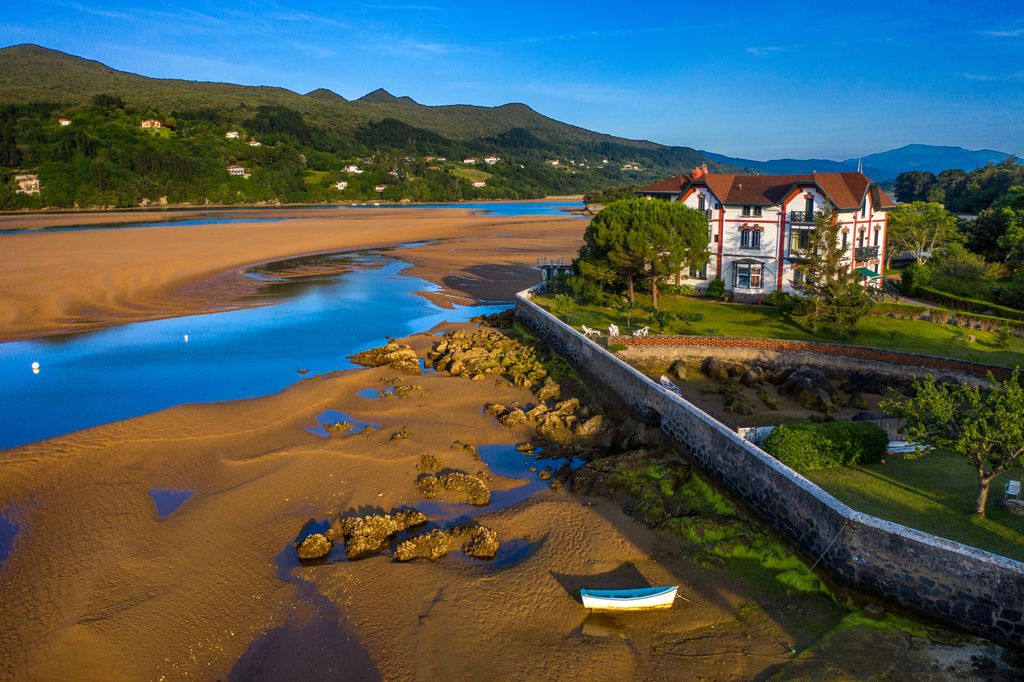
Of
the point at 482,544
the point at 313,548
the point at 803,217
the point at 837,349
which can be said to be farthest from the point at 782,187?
the point at 313,548

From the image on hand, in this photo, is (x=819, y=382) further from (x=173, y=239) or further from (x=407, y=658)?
(x=173, y=239)

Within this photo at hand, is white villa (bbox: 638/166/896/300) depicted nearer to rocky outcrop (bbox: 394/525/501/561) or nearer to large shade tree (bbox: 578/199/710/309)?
large shade tree (bbox: 578/199/710/309)

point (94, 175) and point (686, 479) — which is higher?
point (94, 175)

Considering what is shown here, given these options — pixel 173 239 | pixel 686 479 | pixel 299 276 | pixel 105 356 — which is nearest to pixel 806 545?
pixel 686 479

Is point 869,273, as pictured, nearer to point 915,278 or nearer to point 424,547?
point 915,278

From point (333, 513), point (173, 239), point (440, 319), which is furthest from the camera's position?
point (173, 239)

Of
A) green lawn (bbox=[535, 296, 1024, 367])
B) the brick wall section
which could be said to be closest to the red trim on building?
green lawn (bbox=[535, 296, 1024, 367])
